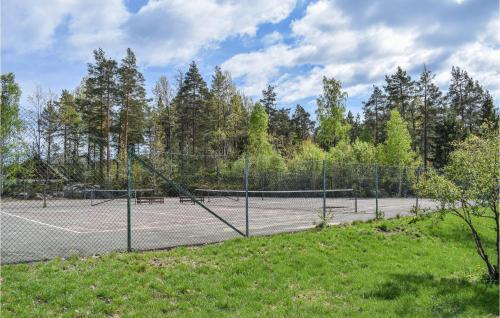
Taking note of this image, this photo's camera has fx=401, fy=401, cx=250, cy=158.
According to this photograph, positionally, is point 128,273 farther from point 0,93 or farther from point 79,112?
point 79,112

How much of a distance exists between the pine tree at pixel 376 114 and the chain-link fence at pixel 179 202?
136 ft

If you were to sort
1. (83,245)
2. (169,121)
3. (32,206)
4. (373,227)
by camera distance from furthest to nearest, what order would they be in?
(169,121) < (32,206) < (373,227) < (83,245)

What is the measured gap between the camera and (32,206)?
22984 mm

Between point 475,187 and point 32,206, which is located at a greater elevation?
point 475,187

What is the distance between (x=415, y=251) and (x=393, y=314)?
4787 mm

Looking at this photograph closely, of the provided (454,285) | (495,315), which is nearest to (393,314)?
(495,315)

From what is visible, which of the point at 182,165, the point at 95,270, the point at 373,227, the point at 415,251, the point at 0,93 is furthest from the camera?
the point at 182,165

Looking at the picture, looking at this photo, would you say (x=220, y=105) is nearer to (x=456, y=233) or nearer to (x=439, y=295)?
(x=456, y=233)

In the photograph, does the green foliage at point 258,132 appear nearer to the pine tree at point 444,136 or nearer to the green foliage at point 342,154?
the green foliage at point 342,154

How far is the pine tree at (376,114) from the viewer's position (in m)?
66.0

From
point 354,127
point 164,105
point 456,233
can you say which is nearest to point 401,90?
point 354,127

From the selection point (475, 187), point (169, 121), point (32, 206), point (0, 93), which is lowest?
point (32, 206)

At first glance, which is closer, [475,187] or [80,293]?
[80,293]

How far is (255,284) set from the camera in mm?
6367
